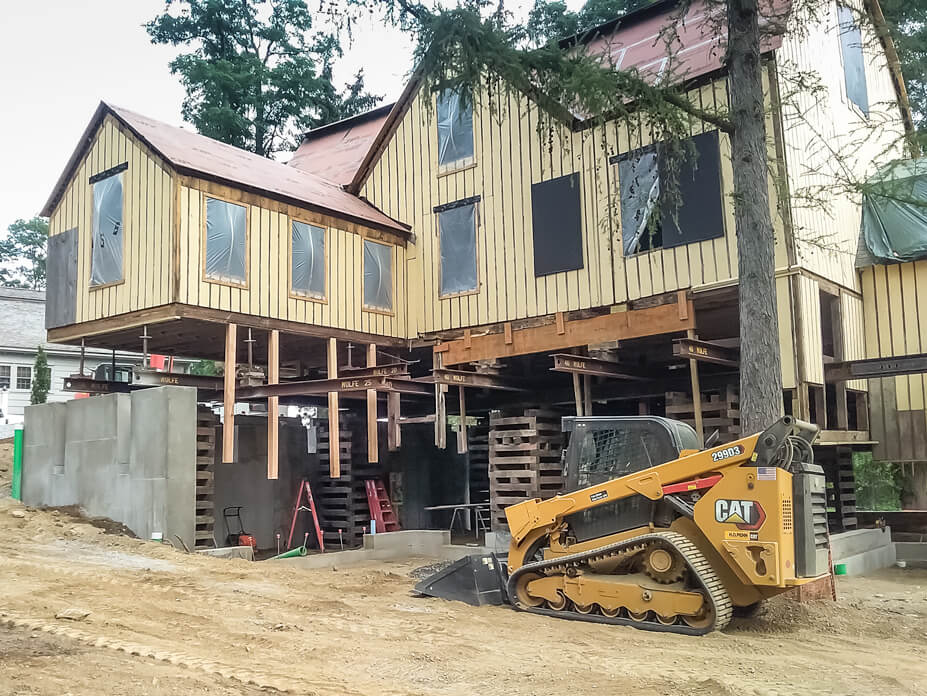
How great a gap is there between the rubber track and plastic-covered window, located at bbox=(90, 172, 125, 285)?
10.1 meters

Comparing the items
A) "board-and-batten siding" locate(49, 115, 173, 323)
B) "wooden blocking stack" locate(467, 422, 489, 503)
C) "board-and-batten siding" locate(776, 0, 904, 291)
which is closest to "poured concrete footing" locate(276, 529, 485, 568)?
"board-and-batten siding" locate(49, 115, 173, 323)

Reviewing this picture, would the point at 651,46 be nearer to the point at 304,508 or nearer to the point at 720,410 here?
the point at 720,410

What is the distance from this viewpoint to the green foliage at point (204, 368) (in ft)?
105

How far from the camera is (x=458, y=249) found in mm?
17406

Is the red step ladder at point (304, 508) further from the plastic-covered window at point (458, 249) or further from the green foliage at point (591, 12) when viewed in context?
the green foliage at point (591, 12)

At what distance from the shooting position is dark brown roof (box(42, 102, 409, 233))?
587 inches

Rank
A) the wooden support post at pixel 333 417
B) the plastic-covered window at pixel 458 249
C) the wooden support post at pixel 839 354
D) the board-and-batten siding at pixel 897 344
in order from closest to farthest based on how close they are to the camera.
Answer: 1. the wooden support post at pixel 839 354
2. the board-and-batten siding at pixel 897 344
3. the wooden support post at pixel 333 417
4. the plastic-covered window at pixel 458 249

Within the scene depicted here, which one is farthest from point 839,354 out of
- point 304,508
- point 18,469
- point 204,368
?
point 204,368

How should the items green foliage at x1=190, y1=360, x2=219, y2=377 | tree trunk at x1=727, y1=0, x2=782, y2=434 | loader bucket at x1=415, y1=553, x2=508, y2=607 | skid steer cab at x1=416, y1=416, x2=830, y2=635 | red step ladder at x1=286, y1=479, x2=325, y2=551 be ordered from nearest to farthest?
skid steer cab at x1=416, y1=416, x2=830, y2=635 < tree trunk at x1=727, y1=0, x2=782, y2=434 < loader bucket at x1=415, y1=553, x2=508, y2=607 < red step ladder at x1=286, y1=479, x2=325, y2=551 < green foliage at x1=190, y1=360, x2=219, y2=377

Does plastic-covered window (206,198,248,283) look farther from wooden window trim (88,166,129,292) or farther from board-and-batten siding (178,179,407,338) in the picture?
wooden window trim (88,166,129,292)

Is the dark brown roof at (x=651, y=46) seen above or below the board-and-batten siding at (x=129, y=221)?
above

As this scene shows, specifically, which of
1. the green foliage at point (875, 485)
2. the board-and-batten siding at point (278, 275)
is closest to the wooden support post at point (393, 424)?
the board-and-batten siding at point (278, 275)

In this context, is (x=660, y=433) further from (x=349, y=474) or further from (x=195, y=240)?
(x=349, y=474)

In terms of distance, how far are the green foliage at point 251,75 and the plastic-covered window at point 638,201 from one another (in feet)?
65.9
